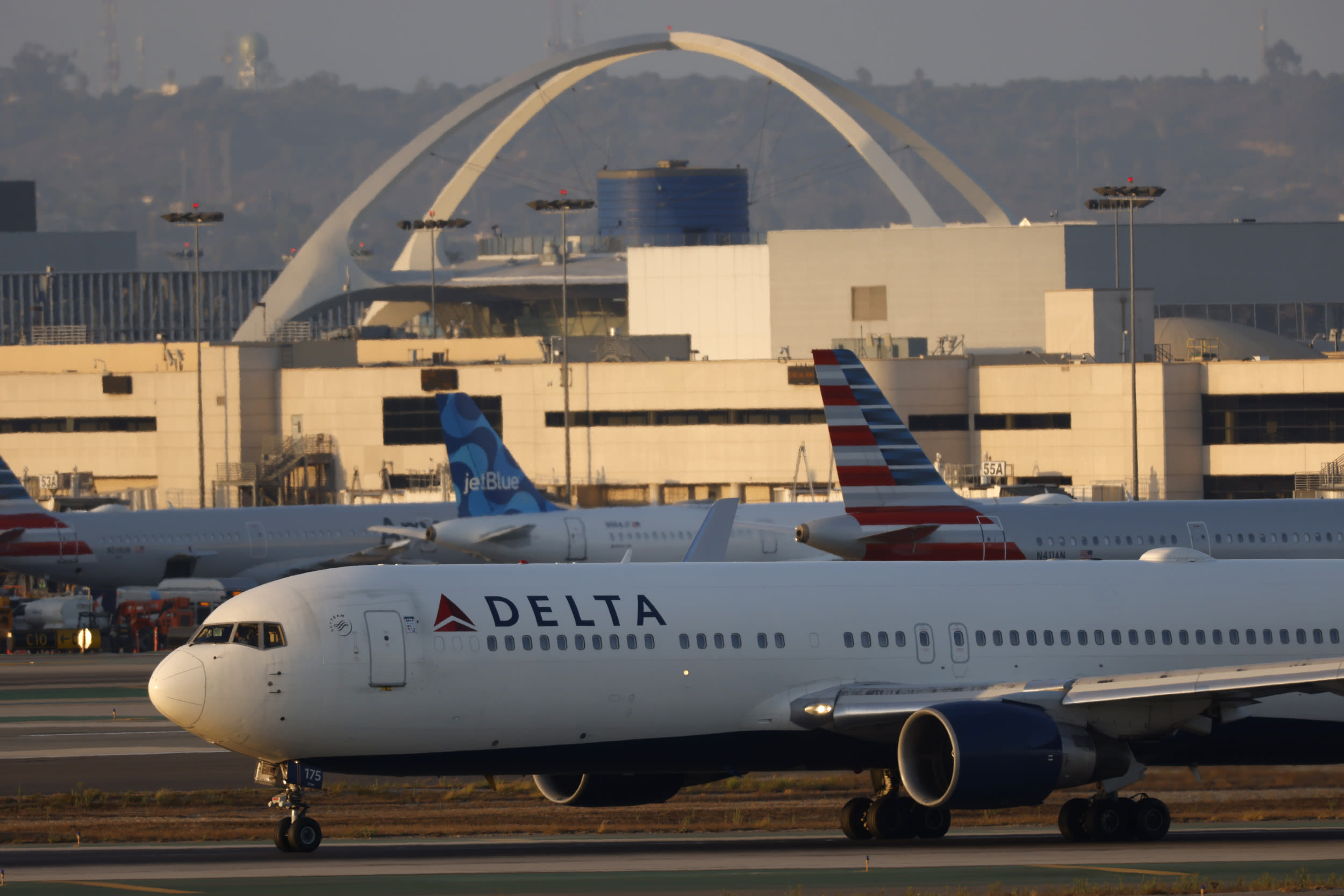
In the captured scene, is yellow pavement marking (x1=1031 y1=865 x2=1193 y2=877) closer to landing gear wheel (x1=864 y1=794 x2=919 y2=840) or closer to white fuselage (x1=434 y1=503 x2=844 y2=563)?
landing gear wheel (x1=864 y1=794 x2=919 y2=840)

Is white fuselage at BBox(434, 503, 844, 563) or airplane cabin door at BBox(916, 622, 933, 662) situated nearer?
airplane cabin door at BBox(916, 622, 933, 662)

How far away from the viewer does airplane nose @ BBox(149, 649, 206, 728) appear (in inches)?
1158

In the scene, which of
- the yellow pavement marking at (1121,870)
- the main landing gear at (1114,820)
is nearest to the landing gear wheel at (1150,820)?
the main landing gear at (1114,820)

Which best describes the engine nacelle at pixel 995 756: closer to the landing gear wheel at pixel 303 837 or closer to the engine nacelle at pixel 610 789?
the engine nacelle at pixel 610 789

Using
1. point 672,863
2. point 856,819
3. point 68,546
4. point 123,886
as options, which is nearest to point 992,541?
point 856,819

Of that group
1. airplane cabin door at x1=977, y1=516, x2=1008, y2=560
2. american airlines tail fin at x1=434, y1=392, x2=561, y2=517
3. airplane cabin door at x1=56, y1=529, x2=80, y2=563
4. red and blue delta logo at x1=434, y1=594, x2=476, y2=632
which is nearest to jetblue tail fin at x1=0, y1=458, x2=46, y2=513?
airplane cabin door at x1=56, y1=529, x2=80, y2=563

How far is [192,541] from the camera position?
86375mm

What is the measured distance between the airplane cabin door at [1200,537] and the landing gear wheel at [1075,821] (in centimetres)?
3270

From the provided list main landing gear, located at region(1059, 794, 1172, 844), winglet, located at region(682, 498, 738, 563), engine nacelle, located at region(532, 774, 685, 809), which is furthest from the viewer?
winglet, located at region(682, 498, 738, 563)

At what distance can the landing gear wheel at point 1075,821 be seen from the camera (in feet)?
106

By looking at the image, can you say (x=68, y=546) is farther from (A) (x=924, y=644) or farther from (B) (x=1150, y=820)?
(B) (x=1150, y=820)

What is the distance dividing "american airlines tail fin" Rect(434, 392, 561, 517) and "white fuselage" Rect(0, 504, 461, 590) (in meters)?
6.03

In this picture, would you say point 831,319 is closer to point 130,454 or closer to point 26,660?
point 130,454

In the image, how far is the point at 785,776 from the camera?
4247cm
